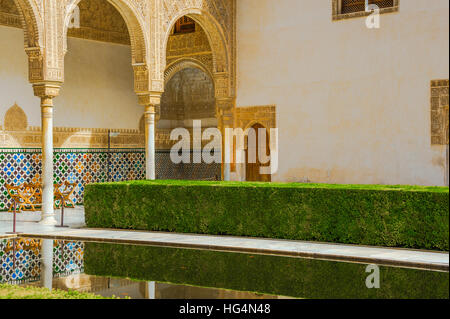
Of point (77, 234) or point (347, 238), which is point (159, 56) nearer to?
point (77, 234)

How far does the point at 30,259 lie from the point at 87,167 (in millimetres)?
6473

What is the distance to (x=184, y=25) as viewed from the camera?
Result: 1558 centimetres

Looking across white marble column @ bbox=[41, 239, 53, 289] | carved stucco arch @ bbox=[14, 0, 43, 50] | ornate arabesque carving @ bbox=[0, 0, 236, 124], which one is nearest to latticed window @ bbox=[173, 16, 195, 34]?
ornate arabesque carving @ bbox=[0, 0, 236, 124]

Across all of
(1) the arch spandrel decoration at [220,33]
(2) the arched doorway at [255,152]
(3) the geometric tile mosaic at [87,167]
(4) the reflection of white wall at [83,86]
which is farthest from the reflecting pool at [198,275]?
(1) the arch spandrel decoration at [220,33]

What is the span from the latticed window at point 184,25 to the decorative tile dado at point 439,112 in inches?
242

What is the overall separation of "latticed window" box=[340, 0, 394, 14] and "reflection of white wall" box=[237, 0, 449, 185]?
271 millimetres

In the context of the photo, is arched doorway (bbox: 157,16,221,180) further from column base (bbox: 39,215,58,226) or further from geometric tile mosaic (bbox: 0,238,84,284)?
geometric tile mosaic (bbox: 0,238,84,284)

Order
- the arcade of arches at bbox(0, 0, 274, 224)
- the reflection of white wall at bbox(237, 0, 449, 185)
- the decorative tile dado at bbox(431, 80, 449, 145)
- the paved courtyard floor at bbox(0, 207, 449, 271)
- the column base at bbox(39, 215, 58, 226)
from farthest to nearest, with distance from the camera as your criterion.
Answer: the reflection of white wall at bbox(237, 0, 449, 185) → the decorative tile dado at bbox(431, 80, 449, 145) → the arcade of arches at bbox(0, 0, 274, 224) → the column base at bbox(39, 215, 58, 226) → the paved courtyard floor at bbox(0, 207, 449, 271)

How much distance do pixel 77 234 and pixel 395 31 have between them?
278 inches

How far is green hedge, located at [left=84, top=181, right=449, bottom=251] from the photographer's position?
7738 mm

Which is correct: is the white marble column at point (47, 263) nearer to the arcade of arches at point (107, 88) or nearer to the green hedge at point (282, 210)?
the green hedge at point (282, 210)

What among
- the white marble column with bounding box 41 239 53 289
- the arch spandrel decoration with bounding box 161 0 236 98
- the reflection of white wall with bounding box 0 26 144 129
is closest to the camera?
the white marble column with bounding box 41 239 53 289

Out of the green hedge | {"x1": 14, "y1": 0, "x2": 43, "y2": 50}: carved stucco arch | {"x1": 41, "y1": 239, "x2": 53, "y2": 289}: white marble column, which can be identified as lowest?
{"x1": 41, "y1": 239, "x2": 53, "y2": 289}: white marble column
